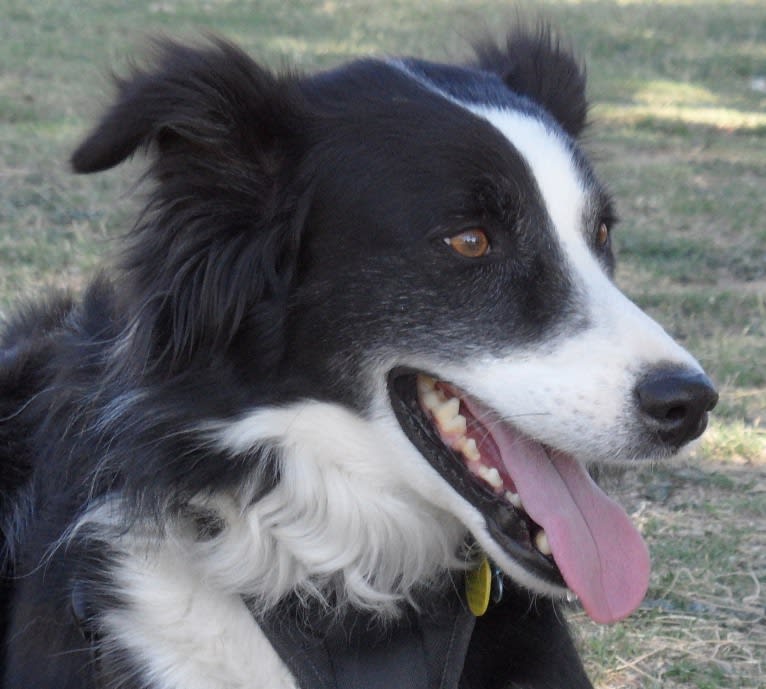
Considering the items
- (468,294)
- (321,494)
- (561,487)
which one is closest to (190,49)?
(468,294)

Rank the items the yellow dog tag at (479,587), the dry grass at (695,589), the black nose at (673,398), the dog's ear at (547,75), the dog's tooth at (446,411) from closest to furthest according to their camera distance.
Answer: the black nose at (673,398), the dog's tooth at (446,411), the yellow dog tag at (479,587), the dog's ear at (547,75), the dry grass at (695,589)

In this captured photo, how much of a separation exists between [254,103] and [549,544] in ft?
3.63

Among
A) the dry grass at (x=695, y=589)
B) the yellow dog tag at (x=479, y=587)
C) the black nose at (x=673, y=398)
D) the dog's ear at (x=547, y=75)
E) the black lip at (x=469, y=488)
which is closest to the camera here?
the black nose at (x=673, y=398)

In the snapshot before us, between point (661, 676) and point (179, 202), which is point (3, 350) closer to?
point (179, 202)

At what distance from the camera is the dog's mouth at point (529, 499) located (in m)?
2.74

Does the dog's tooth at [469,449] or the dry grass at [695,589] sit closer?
the dog's tooth at [469,449]

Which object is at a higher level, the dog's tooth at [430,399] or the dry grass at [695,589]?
the dog's tooth at [430,399]

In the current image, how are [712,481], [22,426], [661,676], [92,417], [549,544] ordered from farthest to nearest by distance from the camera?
[712,481], [661,676], [22,426], [92,417], [549,544]

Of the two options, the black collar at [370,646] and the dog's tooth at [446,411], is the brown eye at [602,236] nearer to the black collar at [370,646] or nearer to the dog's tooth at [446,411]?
the dog's tooth at [446,411]

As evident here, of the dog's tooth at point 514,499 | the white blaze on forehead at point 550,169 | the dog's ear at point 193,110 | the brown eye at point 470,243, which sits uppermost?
the dog's ear at point 193,110

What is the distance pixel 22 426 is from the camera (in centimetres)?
340

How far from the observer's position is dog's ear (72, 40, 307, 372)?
2.81 meters

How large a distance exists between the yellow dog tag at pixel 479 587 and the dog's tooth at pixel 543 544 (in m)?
0.26

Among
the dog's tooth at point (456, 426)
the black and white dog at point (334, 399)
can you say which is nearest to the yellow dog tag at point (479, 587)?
the black and white dog at point (334, 399)
